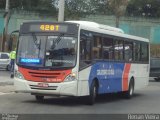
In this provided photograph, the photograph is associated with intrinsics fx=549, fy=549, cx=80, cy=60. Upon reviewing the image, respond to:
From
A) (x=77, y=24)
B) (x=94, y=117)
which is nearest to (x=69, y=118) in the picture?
(x=94, y=117)

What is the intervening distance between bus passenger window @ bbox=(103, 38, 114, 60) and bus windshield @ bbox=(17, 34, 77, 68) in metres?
2.53

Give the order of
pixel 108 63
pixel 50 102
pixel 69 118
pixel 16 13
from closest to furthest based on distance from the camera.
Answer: pixel 69 118
pixel 50 102
pixel 108 63
pixel 16 13

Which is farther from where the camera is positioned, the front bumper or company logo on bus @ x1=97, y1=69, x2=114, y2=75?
company logo on bus @ x1=97, y1=69, x2=114, y2=75

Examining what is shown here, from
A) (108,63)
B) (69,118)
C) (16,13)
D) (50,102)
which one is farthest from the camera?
(16,13)

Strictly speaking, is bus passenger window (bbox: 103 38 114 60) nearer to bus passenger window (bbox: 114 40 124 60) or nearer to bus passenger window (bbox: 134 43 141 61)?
bus passenger window (bbox: 114 40 124 60)

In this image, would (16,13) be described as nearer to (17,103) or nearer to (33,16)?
(33,16)

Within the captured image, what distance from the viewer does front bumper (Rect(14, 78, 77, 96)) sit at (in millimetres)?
17953

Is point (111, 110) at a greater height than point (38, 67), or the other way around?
point (38, 67)

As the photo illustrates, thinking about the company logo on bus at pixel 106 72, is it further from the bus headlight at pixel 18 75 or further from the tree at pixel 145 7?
the tree at pixel 145 7

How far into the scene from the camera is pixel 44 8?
6875 cm

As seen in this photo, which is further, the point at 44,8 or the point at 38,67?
the point at 44,8

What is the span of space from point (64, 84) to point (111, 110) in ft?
5.76

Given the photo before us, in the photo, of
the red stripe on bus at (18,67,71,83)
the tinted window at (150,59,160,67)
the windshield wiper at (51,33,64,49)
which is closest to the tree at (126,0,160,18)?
the tinted window at (150,59,160,67)

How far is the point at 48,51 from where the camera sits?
18.3m
